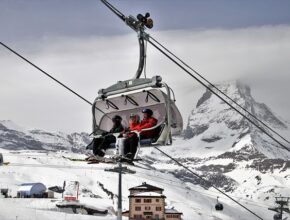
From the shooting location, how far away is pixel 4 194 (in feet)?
316

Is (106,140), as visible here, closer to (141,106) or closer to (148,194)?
(141,106)

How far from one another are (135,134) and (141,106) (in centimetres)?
83

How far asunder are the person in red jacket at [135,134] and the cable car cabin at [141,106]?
13cm

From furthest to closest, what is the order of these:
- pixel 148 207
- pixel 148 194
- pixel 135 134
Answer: pixel 148 194
pixel 148 207
pixel 135 134

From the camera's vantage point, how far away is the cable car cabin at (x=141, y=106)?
39.1 feet

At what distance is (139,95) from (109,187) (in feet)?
552

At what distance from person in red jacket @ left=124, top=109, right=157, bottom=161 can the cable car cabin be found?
13cm

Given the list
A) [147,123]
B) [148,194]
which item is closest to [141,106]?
[147,123]

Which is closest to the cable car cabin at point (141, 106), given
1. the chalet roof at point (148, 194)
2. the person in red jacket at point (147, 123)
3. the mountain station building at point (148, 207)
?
the person in red jacket at point (147, 123)

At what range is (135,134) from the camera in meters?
12.9

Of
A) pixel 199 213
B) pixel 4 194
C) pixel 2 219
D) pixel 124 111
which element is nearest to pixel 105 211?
pixel 4 194

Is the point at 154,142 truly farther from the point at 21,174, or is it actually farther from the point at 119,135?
the point at 21,174

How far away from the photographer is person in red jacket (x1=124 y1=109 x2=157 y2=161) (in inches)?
497

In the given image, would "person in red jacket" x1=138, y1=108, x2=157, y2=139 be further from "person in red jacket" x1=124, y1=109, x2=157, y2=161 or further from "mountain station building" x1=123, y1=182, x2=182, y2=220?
"mountain station building" x1=123, y1=182, x2=182, y2=220
